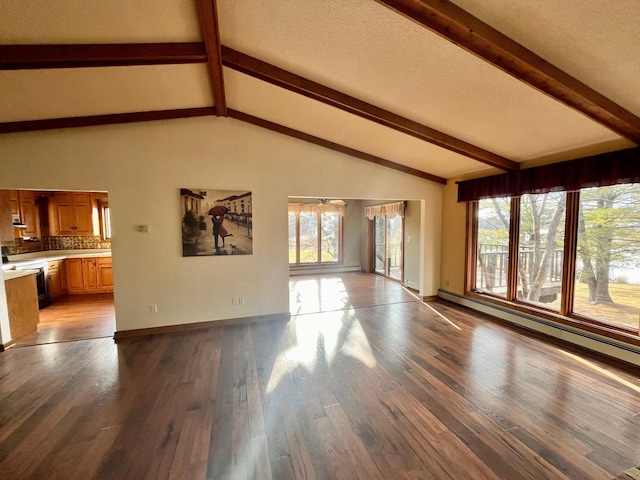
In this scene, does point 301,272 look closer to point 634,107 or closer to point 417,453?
point 417,453

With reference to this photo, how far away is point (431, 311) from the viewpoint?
4.73 meters

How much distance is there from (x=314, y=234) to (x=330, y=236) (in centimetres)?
55

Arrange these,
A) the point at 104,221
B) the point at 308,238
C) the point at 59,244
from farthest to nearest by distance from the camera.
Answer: the point at 308,238 → the point at 104,221 → the point at 59,244

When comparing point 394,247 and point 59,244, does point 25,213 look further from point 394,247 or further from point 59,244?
point 394,247

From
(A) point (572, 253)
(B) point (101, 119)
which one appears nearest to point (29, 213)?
(B) point (101, 119)

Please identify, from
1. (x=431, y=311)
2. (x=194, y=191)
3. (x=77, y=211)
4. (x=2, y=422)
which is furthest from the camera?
(x=77, y=211)

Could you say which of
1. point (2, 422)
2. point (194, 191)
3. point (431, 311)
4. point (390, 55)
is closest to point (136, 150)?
point (194, 191)

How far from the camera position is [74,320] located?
4.34 meters

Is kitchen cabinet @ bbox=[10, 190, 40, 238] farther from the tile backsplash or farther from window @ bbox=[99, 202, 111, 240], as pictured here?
window @ bbox=[99, 202, 111, 240]

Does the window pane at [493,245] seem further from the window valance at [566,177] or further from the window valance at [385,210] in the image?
the window valance at [385,210]

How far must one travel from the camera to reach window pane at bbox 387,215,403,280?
7133 millimetres

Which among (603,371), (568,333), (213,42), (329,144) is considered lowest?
(603,371)

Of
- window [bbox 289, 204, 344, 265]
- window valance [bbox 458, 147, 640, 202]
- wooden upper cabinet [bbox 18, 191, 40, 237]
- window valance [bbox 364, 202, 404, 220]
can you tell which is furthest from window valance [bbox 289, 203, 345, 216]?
wooden upper cabinet [bbox 18, 191, 40, 237]

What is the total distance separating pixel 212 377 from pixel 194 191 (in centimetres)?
252
